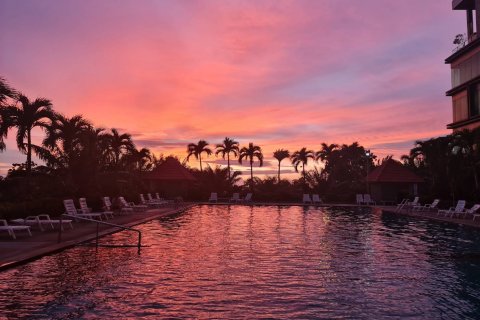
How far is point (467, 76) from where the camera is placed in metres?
38.3

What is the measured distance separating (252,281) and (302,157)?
1863 inches

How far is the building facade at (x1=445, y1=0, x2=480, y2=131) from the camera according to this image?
3681cm

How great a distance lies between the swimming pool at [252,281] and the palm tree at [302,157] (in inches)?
1628

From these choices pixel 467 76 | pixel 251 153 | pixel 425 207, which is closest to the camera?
pixel 425 207

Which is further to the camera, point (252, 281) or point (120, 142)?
point (120, 142)

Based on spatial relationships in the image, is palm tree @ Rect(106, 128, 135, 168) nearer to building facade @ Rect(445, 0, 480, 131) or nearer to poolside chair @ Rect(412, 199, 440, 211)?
poolside chair @ Rect(412, 199, 440, 211)

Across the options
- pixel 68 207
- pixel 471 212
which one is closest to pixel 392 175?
pixel 471 212

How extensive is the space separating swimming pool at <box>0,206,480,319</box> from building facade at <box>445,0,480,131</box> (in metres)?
27.8

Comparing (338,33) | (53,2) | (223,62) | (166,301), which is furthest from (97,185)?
(166,301)

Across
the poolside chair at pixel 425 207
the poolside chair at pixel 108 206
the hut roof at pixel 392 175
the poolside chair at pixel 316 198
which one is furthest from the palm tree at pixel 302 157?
the poolside chair at pixel 108 206

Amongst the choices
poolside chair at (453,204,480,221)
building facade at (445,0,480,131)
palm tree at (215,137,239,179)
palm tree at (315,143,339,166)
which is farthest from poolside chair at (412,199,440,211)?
palm tree at (215,137,239,179)

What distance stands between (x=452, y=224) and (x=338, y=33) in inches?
365

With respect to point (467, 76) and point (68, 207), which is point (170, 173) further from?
point (467, 76)

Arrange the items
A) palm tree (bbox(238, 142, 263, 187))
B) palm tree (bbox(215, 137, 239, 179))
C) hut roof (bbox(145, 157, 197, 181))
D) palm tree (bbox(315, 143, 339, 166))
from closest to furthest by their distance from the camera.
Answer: hut roof (bbox(145, 157, 197, 181)), palm tree (bbox(238, 142, 263, 187)), palm tree (bbox(215, 137, 239, 179)), palm tree (bbox(315, 143, 339, 166))
